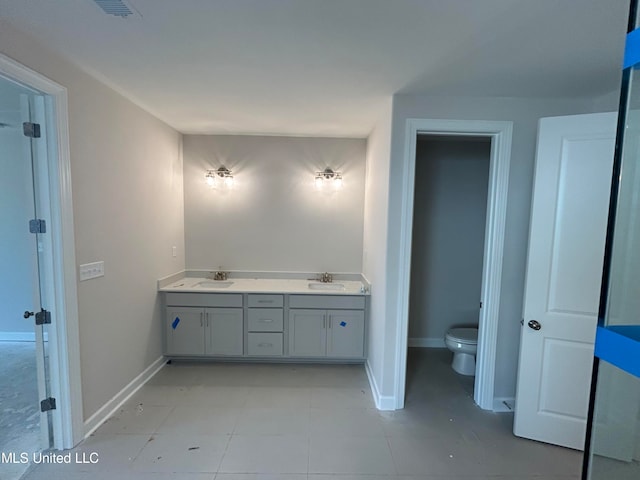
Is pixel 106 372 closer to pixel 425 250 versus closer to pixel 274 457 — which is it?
pixel 274 457

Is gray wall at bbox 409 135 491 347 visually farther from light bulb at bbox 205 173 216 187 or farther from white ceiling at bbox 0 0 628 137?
light bulb at bbox 205 173 216 187

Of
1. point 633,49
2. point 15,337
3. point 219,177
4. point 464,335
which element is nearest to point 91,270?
point 219,177


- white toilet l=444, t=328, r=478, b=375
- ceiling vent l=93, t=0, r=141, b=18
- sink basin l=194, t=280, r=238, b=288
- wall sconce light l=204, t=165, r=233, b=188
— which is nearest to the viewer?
ceiling vent l=93, t=0, r=141, b=18

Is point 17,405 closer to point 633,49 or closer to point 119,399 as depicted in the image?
point 119,399

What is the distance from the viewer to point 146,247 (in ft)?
9.02

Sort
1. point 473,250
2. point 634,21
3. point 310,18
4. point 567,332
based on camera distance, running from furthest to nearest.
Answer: point 473,250
point 567,332
point 310,18
point 634,21

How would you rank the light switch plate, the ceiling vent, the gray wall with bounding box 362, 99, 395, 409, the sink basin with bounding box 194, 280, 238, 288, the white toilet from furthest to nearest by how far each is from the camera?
A: the sink basin with bounding box 194, 280, 238, 288 < the white toilet < the gray wall with bounding box 362, 99, 395, 409 < the light switch plate < the ceiling vent

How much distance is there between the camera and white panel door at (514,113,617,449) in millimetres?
1856

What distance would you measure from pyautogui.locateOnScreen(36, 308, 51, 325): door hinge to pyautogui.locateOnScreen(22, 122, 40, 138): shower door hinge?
107 centimetres

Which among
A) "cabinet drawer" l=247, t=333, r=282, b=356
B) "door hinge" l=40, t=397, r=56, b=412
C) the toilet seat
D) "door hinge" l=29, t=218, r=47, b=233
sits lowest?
"cabinet drawer" l=247, t=333, r=282, b=356

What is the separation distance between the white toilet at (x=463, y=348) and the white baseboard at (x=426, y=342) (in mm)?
441

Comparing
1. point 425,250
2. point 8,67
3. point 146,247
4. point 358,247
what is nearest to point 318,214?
point 358,247

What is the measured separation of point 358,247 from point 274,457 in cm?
229

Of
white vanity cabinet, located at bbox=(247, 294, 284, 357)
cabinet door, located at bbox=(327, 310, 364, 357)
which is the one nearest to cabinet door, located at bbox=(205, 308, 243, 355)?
white vanity cabinet, located at bbox=(247, 294, 284, 357)
